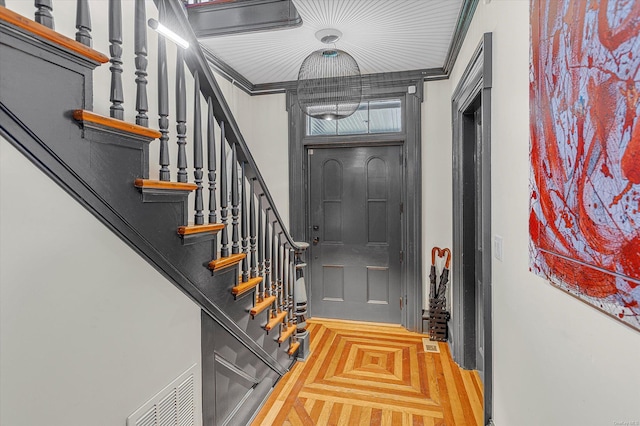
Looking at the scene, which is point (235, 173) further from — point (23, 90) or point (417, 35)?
point (417, 35)

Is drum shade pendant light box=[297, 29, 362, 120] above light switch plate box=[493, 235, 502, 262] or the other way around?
above

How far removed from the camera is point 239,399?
79.4 inches

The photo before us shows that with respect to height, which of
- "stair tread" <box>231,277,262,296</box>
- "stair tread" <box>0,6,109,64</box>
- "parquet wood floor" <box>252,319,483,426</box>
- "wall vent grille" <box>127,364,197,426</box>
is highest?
"stair tread" <box>0,6,109,64</box>

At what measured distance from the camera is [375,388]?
248 cm

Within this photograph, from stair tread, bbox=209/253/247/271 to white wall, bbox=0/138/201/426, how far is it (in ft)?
0.89

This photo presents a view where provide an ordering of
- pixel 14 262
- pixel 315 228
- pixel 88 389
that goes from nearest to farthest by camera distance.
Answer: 1. pixel 14 262
2. pixel 88 389
3. pixel 315 228

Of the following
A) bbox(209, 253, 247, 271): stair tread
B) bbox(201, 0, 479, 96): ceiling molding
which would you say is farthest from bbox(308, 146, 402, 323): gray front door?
bbox(209, 253, 247, 271): stair tread

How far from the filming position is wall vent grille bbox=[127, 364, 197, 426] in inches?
52.9

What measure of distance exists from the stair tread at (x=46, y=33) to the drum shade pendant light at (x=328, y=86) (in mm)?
1709

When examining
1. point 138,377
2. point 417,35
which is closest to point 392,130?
point 417,35

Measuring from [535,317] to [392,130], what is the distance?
2.62 m

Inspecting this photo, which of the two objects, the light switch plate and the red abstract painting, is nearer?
the red abstract painting

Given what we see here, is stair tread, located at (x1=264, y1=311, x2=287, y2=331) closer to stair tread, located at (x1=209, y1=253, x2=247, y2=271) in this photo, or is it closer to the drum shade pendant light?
stair tread, located at (x1=209, y1=253, x2=247, y2=271)

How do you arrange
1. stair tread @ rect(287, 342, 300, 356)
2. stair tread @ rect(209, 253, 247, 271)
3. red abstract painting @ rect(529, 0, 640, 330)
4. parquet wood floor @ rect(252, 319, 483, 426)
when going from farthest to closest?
stair tread @ rect(287, 342, 300, 356) → parquet wood floor @ rect(252, 319, 483, 426) → stair tread @ rect(209, 253, 247, 271) → red abstract painting @ rect(529, 0, 640, 330)
